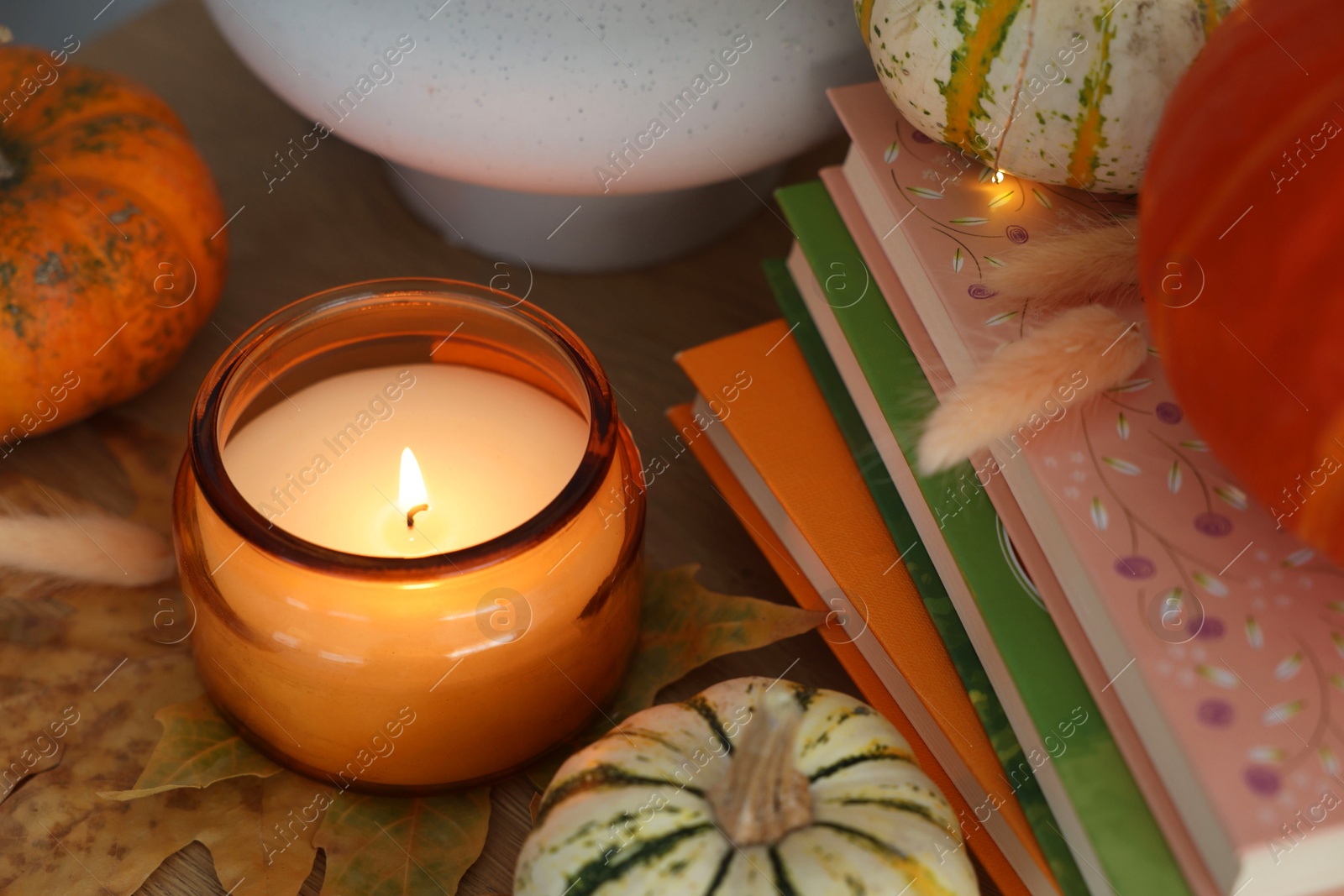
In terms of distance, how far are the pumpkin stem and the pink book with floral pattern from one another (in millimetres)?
129

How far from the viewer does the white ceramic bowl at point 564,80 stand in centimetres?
55

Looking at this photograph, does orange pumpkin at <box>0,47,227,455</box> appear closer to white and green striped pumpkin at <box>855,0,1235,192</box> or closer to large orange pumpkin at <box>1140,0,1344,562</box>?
white and green striped pumpkin at <box>855,0,1235,192</box>

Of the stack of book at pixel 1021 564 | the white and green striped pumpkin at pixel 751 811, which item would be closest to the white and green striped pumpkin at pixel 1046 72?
the stack of book at pixel 1021 564

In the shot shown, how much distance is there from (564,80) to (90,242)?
0.26 meters

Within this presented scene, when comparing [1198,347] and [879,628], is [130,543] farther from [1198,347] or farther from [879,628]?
[1198,347]

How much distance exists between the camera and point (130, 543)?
557 millimetres

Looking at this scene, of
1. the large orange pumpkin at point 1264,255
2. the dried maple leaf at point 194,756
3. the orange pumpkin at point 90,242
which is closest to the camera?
the large orange pumpkin at point 1264,255

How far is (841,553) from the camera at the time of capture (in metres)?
0.54

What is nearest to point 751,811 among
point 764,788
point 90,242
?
point 764,788

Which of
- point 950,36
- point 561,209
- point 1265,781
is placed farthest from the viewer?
point 561,209

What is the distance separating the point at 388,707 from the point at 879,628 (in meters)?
0.22

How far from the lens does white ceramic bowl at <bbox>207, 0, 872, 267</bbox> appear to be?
21.5 inches

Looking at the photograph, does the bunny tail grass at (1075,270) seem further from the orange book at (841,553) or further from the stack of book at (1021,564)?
the orange book at (841,553)

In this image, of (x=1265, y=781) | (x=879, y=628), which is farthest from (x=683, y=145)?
(x=1265, y=781)
